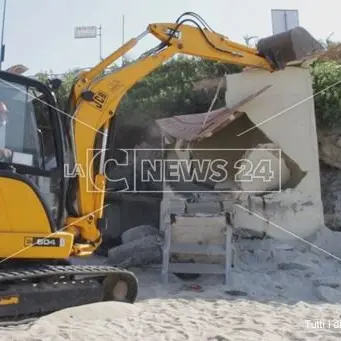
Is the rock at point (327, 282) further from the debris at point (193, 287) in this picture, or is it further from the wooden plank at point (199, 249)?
the debris at point (193, 287)

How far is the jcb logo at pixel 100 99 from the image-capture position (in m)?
5.50

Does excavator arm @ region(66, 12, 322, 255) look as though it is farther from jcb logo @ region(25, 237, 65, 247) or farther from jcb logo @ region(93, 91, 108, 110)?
jcb logo @ region(25, 237, 65, 247)

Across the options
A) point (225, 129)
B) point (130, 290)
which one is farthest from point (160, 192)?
point (130, 290)

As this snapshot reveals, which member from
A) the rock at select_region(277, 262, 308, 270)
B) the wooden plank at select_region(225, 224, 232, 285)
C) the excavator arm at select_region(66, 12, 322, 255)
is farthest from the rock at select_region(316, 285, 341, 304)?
the excavator arm at select_region(66, 12, 322, 255)

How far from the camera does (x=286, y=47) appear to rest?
718 cm

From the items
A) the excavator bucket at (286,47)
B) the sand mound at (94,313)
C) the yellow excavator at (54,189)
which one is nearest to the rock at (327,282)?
the yellow excavator at (54,189)

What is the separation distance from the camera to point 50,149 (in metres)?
4.88

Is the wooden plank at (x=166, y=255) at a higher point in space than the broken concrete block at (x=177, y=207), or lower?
lower

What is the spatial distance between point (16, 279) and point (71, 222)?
888 millimetres

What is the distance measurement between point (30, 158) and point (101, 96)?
127cm

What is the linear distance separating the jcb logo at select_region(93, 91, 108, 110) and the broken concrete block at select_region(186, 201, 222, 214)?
229 cm

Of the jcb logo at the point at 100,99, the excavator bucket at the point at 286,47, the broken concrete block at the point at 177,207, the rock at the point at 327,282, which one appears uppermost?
the excavator bucket at the point at 286,47

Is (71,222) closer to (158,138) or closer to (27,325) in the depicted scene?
(27,325)

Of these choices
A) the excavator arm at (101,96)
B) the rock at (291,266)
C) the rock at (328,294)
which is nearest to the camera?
the excavator arm at (101,96)
